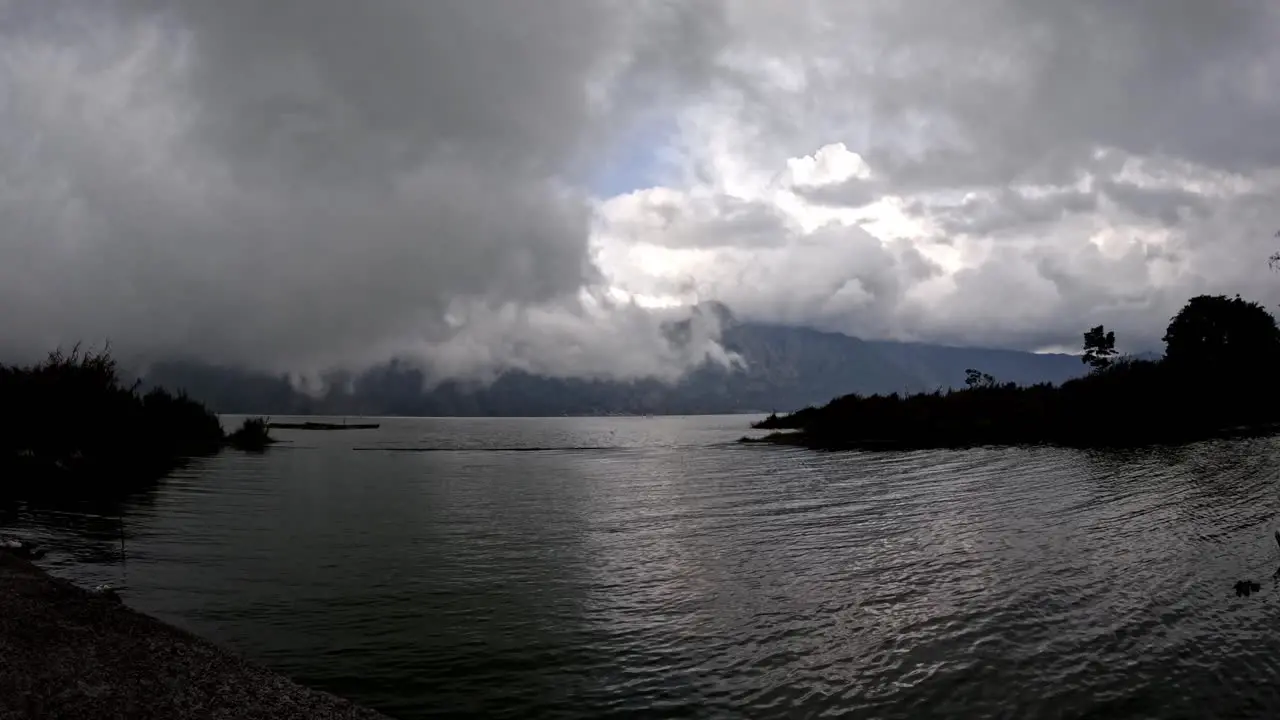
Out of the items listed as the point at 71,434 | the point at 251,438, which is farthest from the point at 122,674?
the point at 251,438

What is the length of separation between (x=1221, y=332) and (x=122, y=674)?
120m

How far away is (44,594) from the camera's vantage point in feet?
40.5

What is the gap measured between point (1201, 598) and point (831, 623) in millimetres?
8277

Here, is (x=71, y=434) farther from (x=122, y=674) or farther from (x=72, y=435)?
(x=122, y=674)

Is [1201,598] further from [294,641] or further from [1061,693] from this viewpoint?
[294,641]

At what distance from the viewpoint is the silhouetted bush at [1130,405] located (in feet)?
233

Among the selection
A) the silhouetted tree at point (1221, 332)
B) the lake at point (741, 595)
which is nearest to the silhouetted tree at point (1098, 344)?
the silhouetted tree at point (1221, 332)

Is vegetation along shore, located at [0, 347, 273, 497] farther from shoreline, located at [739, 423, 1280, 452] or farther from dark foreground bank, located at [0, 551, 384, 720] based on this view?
shoreline, located at [739, 423, 1280, 452]

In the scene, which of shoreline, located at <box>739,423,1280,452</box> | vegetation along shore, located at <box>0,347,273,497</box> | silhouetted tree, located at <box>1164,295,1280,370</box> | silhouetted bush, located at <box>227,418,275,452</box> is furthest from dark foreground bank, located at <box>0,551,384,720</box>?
silhouetted tree, located at <box>1164,295,1280,370</box>

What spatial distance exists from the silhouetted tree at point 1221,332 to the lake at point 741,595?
68369mm

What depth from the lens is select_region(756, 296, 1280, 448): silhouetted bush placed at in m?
71.0

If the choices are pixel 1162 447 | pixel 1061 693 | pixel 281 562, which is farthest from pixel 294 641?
pixel 1162 447

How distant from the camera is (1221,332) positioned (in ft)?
305

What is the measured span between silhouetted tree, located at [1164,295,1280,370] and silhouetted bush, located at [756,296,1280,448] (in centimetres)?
13
